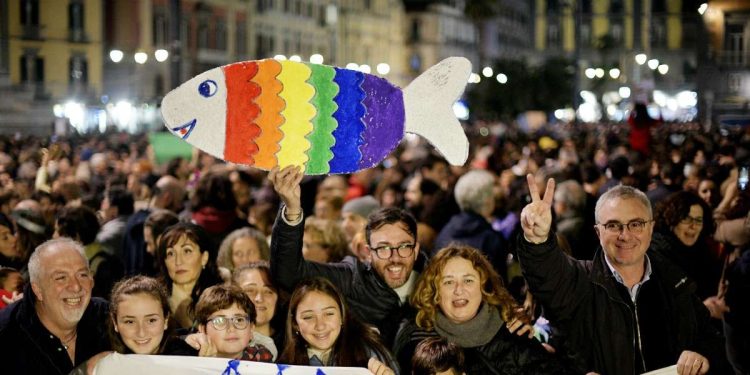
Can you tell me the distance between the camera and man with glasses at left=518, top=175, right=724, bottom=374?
572cm

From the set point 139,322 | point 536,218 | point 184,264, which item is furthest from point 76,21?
point 536,218

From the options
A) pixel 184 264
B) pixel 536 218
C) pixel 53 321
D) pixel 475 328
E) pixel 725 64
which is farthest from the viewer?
pixel 725 64

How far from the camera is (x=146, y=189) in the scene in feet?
43.2

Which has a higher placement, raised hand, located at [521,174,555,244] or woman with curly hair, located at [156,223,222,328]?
raised hand, located at [521,174,555,244]

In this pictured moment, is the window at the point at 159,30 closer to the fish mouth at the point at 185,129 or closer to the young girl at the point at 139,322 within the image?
the fish mouth at the point at 185,129

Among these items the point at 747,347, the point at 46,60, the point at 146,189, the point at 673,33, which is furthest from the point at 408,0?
the point at 747,347

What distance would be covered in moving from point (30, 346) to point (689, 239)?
4.25 meters

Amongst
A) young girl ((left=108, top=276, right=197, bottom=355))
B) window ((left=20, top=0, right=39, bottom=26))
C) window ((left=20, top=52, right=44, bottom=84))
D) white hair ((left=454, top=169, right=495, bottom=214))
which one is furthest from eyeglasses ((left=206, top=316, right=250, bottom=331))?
window ((left=20, top=0, right=39, bottom=26))

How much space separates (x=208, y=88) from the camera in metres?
5.79

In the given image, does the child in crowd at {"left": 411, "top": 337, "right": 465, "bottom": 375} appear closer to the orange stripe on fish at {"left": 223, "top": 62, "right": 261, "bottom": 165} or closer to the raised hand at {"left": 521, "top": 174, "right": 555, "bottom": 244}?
the raised hand at {"left": 521, "top": 174, "right": 555, "bottom": 244}

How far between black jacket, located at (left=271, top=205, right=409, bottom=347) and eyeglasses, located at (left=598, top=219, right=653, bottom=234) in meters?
1.09

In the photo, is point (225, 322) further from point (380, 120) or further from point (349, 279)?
point (380, 120)

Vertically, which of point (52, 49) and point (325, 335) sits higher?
point (52, 49)

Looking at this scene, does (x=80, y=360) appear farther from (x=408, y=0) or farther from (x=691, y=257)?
(x=408, y=0)
